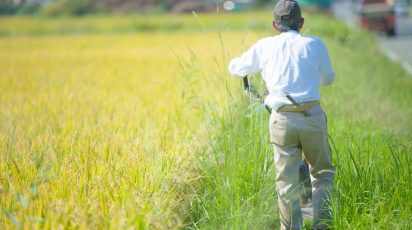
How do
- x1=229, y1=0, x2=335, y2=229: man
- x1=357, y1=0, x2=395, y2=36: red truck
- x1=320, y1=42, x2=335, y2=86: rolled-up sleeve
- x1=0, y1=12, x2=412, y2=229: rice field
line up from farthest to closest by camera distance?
x1=357, y1=0, x2=395, y2=36: red truck
x1=320, y1=42, x2=335, y2=86: rolled-up sleeve
x1=229, y1=0, x2=335, y2=229: man
x1=0, y1=12, x2=412, y2=229: rice field

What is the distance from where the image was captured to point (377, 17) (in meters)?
27.6

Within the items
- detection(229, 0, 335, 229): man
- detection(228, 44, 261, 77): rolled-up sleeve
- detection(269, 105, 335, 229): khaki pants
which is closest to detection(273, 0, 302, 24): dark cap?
detection(229, 0, 335, 229): man

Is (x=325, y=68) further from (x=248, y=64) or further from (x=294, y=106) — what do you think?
(x=248, y=64)

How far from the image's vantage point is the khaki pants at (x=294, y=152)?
4.29 metres

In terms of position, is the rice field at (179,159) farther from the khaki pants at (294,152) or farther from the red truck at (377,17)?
the red truck at (377,17)

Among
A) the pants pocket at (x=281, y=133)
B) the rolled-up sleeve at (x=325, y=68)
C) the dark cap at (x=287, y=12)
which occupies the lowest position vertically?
the pants pocket at (x=281, y=133)

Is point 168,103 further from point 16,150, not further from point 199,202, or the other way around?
point 199,202

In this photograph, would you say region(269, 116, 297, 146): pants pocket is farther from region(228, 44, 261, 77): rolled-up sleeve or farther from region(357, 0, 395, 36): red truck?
region(357, 0, 395, 36): red truck

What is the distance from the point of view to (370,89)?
947cm

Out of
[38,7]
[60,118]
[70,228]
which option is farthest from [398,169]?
[38,7]

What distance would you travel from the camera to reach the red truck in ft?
89.1

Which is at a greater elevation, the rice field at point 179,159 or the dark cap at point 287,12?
the dark cap at point 287,12

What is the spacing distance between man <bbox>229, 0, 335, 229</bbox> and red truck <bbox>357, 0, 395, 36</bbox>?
2357 cm

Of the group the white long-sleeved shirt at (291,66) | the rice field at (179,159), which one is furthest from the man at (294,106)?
the rice field at (179,159)
